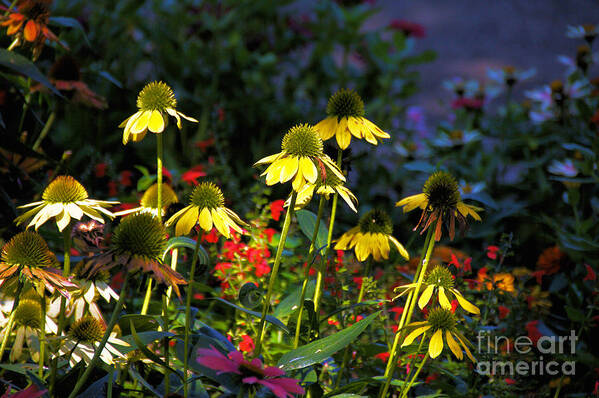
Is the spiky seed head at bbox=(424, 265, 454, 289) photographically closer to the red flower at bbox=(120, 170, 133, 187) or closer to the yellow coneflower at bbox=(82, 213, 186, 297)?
the yellow coneflower at bbox=(82, 213, 186, 297)

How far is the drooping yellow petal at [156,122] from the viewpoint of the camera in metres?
0.90

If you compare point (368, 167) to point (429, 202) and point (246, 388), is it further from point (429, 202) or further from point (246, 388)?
point (246, 388)

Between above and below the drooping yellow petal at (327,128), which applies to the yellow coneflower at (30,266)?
below

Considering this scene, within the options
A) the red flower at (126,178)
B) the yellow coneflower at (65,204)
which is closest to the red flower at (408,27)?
the red flower at (126,178)

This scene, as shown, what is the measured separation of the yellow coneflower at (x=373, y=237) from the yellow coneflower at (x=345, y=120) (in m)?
0.20

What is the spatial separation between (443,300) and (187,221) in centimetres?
45

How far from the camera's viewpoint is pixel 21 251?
900 mm

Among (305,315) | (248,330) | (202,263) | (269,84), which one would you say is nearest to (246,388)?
(202,263)

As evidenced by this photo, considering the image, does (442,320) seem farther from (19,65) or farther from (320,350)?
(19,65)

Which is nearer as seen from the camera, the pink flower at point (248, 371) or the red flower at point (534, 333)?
the pink flower at point (248, 371)

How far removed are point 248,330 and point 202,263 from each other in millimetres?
428

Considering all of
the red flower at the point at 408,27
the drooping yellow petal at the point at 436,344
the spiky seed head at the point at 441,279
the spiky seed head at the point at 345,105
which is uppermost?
the red flower at the point at 408,27

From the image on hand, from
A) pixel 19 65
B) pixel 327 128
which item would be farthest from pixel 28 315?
pixel 327 128

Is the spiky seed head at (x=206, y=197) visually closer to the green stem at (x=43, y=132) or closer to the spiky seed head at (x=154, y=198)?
the spiky seed head at (x=154, y=198)
